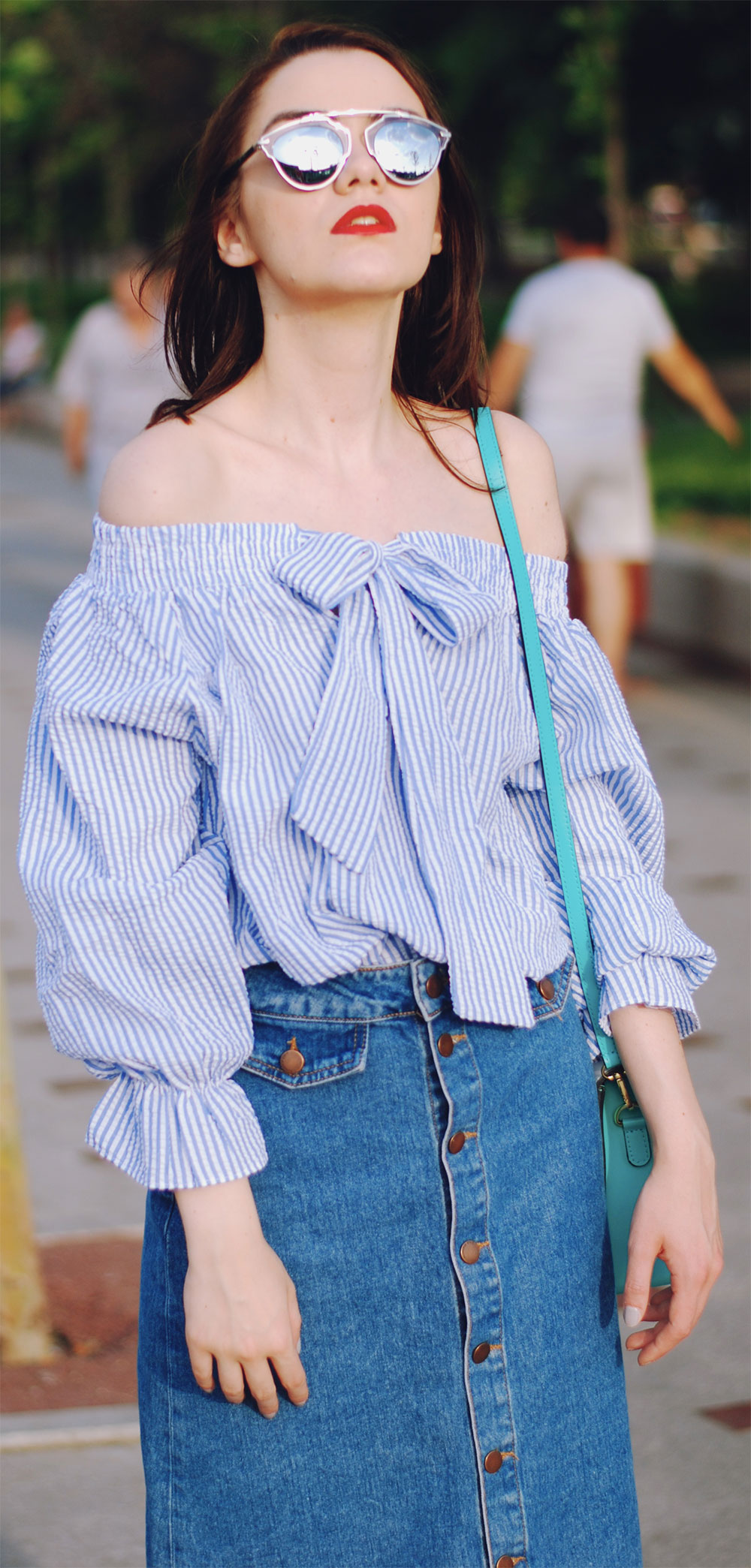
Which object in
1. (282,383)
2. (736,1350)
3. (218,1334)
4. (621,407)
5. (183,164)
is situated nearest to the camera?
(218,1334)

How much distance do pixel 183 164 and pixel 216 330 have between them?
0.28m

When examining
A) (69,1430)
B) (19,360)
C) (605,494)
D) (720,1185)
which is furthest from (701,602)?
(19,360)

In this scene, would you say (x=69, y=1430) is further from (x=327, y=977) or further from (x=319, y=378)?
(x=319, y=378)

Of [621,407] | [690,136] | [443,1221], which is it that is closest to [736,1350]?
[443,1221]

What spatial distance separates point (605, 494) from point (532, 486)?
6060mm

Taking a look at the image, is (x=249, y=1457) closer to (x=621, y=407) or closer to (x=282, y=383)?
(x=282, y=383)

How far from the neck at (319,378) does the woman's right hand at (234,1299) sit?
2.17ft

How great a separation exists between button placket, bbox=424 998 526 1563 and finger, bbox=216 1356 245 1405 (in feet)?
0.62

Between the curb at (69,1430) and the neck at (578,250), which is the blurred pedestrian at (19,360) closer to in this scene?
the neck at (578,250)

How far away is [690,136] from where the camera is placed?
2745cm

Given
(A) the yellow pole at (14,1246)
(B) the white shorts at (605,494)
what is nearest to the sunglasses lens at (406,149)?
(A) the yellow pole at (14,1246)

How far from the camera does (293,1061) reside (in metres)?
1.56

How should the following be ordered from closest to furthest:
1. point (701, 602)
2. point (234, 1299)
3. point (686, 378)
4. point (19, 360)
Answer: point (234, 1299) → point (686, 378) → point (701, 602) → point (19, 360)

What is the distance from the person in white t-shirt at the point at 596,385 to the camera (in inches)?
292
